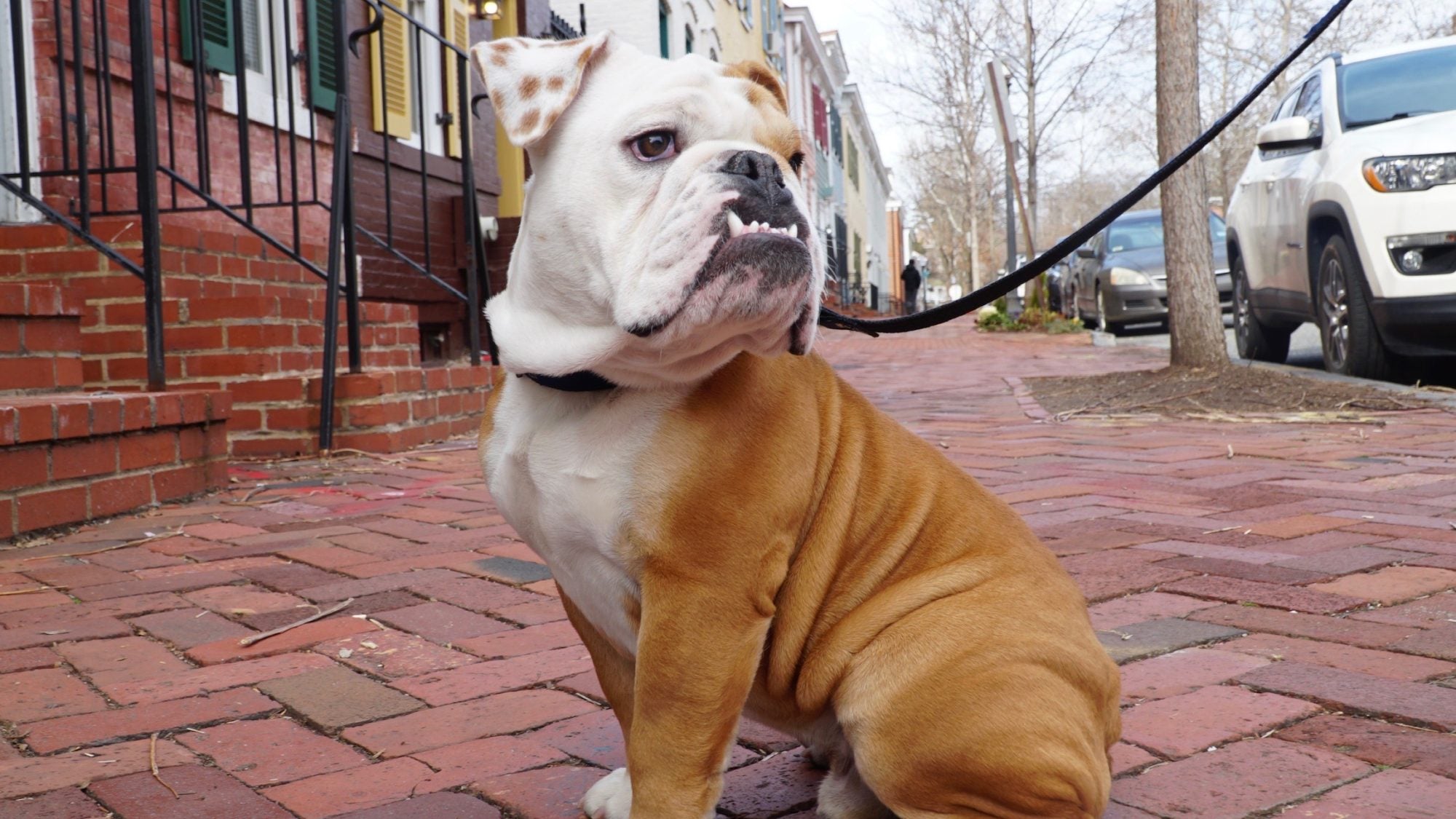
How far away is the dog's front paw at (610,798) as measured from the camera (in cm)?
200

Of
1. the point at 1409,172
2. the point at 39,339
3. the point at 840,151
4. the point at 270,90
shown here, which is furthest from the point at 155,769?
the point at 840,151

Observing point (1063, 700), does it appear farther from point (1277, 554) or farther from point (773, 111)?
point (1277, 554)

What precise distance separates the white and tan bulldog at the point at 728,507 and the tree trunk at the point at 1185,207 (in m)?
7.57

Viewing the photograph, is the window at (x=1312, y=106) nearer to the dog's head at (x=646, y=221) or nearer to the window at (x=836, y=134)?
the dog's head at (x=646, y=221)

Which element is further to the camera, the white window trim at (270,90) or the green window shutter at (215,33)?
the white window trim at (270,90)

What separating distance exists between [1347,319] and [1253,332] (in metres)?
2.01

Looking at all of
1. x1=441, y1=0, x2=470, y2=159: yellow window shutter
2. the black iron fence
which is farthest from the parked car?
the black iron fence

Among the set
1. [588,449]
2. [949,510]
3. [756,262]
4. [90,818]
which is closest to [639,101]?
[756,262]

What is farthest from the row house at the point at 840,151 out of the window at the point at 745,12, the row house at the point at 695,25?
the window at the point at 745,12

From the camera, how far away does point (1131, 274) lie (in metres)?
16.3

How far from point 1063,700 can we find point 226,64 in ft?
24.9

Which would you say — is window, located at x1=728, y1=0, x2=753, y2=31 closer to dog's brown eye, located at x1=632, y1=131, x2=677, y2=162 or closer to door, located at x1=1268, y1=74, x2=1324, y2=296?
door, located at x1=1268, y1=74, x2=1324, y2=296

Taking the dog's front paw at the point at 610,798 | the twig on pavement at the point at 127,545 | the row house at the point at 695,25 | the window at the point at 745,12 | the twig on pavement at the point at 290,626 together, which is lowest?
the dog's front paw at the point at 610,798

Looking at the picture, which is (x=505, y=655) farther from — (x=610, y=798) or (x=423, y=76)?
(x=423, y=76)
